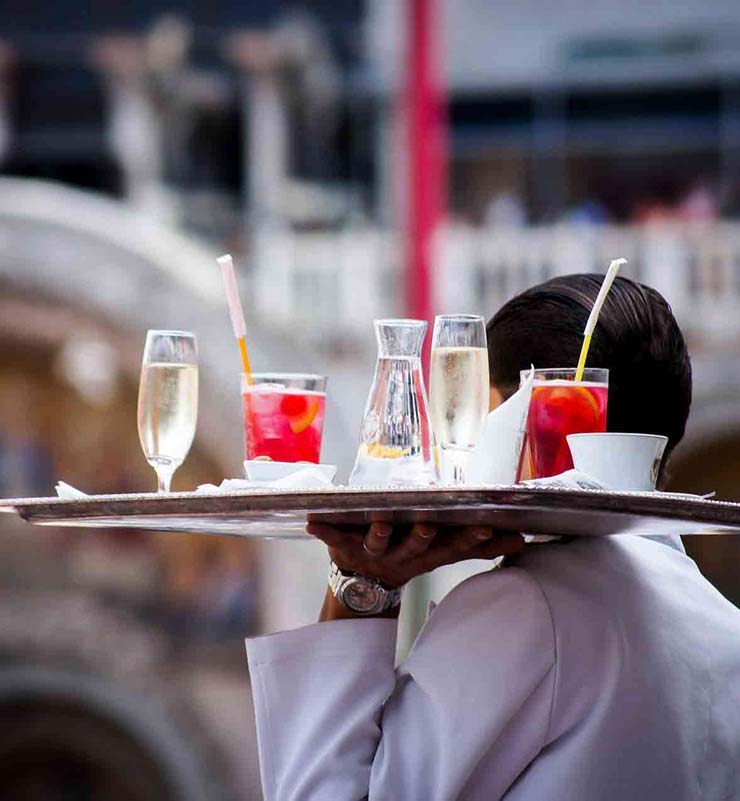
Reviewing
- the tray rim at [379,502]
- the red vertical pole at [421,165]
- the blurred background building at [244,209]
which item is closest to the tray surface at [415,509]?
the tray rim at [379,502]

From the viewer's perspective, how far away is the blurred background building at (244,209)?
768cm

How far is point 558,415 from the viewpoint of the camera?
4.47ft

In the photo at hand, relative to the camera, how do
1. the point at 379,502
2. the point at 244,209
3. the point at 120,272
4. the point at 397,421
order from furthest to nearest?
the point at 244,209
the point at 120,272
the point at 397,421
the point at 379,502

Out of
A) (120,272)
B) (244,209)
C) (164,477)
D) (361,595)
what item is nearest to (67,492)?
(164,477)

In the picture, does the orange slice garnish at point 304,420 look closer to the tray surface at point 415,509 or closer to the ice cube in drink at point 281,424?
the ice cube in drink at point 281,424

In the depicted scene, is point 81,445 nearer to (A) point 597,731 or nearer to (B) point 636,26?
(B) point 636,26

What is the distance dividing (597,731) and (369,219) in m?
6.98

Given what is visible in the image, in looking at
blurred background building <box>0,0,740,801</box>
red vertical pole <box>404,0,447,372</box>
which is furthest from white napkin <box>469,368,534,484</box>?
blurred background building <box>0,0,740,801</box>

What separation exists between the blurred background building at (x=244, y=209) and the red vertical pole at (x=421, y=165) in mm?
2126

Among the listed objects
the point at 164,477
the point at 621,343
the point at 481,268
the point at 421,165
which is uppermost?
the point at 421,165

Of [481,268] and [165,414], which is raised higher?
[481,268]

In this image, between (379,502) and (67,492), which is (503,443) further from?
(67,492)

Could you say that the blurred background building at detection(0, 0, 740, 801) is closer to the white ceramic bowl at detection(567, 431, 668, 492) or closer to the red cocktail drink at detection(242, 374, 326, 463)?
the red cocktail drink at detection(242, 374, 326, 463)

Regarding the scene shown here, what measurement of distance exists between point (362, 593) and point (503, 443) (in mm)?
166
